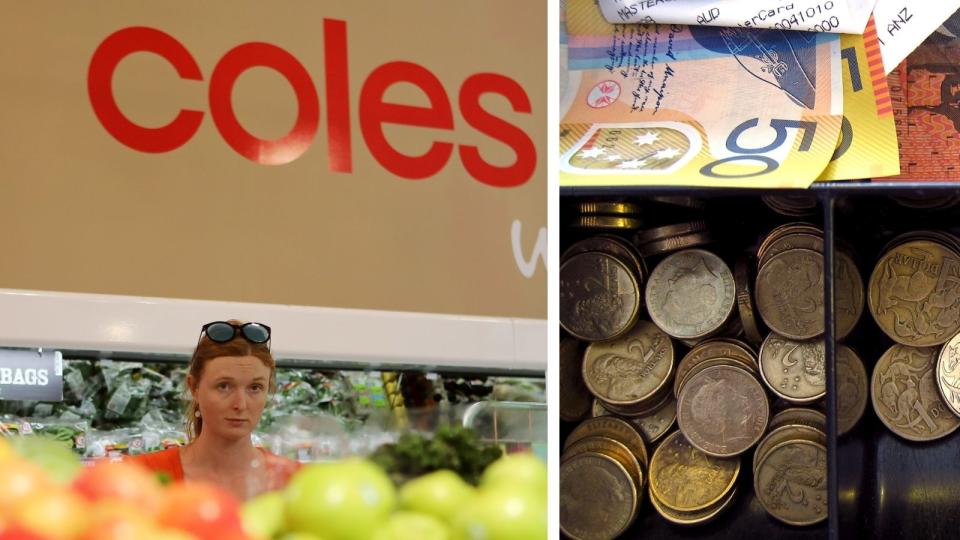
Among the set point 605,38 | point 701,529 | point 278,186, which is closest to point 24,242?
point 278,186

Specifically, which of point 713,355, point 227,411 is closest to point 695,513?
point 713,355

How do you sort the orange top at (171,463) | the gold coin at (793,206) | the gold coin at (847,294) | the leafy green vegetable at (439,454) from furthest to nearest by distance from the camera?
the gold coin at (793,206)
the gold coin at (847,294)
the leafy green vegetable at (439,454)
the orange top at (171,463)

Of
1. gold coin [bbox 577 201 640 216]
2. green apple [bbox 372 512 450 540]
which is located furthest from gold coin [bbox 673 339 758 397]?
green apple [bbox 372 512 450 540]

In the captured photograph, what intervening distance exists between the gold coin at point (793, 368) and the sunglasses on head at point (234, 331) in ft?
4.52

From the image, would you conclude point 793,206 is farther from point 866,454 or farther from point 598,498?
point 598,498

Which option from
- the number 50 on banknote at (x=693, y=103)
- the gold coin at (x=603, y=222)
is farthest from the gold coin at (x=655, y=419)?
the number 50 on banknote at (x=693, y=103)

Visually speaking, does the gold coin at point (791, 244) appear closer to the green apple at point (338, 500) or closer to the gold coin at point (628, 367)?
the gold coin at point (628, 367)

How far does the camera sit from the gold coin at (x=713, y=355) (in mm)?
2328

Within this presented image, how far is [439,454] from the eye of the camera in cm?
131

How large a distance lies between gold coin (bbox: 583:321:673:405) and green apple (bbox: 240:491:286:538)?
1.19m

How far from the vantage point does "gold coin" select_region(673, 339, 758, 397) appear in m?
2.33

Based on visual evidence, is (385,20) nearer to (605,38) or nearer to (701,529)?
(605,38)

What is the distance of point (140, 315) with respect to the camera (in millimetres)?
1171

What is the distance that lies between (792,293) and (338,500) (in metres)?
1.35
